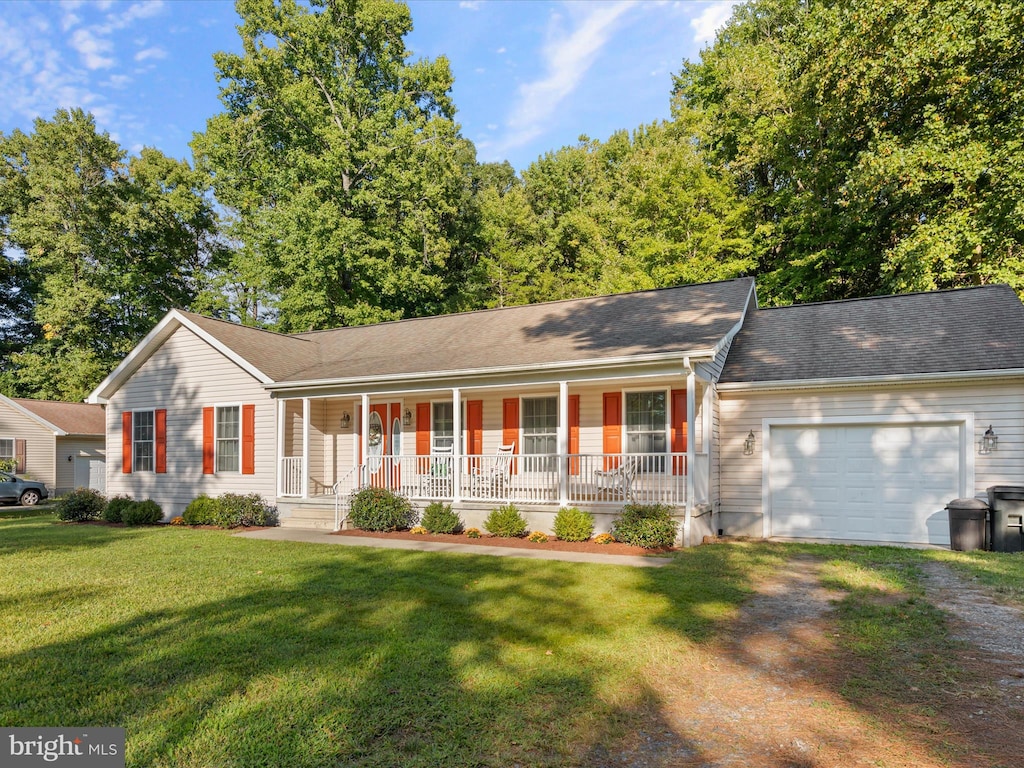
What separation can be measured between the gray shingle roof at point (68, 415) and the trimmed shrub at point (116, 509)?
12232 millimetres

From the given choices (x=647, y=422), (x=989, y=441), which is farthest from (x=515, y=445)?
(x=989, y=441)

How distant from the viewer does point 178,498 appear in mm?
15023

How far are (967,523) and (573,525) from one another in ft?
20.0

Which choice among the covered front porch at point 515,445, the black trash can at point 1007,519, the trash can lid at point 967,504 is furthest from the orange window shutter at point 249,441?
the black trash can at point 1007,519

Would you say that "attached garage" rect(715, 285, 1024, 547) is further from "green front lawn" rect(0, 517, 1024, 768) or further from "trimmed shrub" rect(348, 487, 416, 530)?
"trimmed shrub" rect(348, 487, 416, 530)

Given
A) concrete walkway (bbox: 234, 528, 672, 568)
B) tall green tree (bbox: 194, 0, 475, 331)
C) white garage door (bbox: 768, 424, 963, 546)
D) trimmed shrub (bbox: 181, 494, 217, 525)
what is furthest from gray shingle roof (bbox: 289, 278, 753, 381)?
tall green tree (bbox: 194, 0, 475, 331)

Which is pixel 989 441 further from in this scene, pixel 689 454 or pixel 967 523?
pixel 689 454

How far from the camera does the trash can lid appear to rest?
924 cm

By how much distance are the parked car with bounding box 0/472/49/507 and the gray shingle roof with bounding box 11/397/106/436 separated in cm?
295

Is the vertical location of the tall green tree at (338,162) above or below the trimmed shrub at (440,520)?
above

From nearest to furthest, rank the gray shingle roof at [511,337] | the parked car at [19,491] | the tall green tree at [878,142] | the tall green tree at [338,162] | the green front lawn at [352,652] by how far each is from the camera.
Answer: the green front lawn at [352,652] < the gray shingle roof at [511,337] < the tall green tree at [878,142] < the parked car at [19,491] < the tall green tree at [338,162]

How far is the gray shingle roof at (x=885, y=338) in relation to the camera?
33.7ft

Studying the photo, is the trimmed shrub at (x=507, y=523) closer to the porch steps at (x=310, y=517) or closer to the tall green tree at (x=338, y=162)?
the porch steps at (x=310, y=517)

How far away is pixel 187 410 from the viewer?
→ 1508 cm
